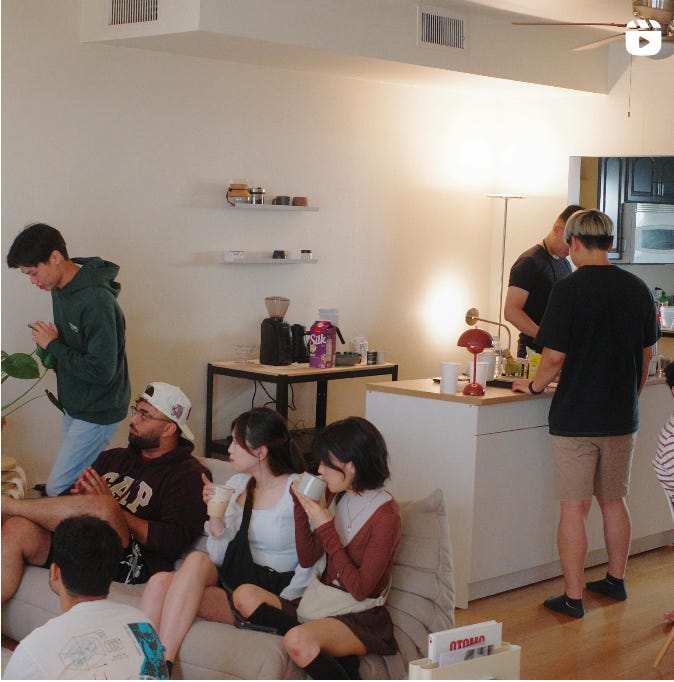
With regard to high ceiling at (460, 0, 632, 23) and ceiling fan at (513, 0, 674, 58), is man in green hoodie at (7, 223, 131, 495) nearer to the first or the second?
ceiling fan at (513, 0, 674, 58)

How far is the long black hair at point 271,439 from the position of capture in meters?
3.33

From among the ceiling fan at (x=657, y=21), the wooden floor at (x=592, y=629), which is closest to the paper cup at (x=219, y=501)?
the wooden floor at (x=592, y=629)

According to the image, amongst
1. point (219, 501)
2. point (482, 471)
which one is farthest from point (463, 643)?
point (482, 471)

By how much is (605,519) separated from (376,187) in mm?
2800

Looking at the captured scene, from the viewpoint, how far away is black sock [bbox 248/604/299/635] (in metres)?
3.05

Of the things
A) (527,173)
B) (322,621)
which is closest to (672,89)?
(527,173)

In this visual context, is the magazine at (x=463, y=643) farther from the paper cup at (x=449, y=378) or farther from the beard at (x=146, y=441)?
the paper cup at (x=449, y=378)

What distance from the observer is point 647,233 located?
260 inches

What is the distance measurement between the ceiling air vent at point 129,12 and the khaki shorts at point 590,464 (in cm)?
262

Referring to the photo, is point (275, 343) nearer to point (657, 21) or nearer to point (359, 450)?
point (657, 21)

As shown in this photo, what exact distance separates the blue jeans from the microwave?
3.77 metres

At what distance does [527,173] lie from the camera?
7.08 m

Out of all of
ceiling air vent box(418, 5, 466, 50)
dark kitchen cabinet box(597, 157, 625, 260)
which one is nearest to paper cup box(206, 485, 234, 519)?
ceiling air vent box(418, 5, 466, 50)

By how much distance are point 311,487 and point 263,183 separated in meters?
3.15
